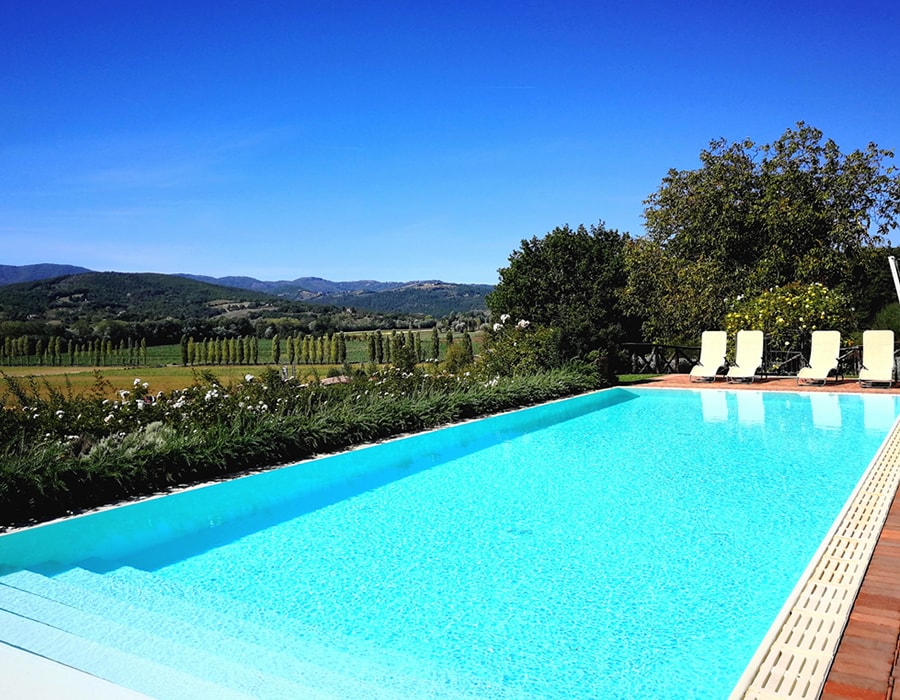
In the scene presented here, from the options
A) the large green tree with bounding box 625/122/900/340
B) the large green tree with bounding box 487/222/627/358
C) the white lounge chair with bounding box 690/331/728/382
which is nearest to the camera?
the white lounge chair with bounding box 690/331/728/382

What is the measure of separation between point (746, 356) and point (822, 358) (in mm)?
1324

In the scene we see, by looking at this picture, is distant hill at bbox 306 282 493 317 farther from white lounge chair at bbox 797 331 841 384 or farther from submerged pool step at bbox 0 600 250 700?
submerged pool step at bbox 0 600 250 700

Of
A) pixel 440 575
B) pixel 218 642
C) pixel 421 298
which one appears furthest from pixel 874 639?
pixel 421 298

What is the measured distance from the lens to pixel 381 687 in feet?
9.07

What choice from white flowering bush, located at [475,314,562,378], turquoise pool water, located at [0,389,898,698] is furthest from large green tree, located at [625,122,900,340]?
turquoise pool water, located at [0,389,898,698]

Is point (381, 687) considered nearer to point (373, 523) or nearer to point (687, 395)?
point (373, 523)

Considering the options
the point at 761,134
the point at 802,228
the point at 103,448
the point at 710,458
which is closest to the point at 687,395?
the point at 710,458

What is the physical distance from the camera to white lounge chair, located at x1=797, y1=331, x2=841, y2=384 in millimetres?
12914

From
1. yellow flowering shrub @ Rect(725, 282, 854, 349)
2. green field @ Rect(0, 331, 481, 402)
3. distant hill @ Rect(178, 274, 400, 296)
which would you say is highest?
distant hill @ Rect(178, 274, 400, 296)

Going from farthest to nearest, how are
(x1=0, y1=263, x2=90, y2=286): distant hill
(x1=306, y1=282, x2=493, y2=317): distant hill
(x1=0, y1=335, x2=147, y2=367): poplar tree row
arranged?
(x1=306, y1=282, x2=493, y2=317): distant hill < (x1=0, y1=263, x2=90, y2=286): distant hill < (x1=0, y1=335, x2=147, y2=367): poplar tree row

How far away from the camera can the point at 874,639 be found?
2.69 m

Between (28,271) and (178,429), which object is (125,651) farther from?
(28,271)

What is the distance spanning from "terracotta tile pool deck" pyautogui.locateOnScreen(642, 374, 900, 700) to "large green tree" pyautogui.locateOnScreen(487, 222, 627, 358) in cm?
1504

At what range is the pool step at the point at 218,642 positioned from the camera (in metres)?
2.73
